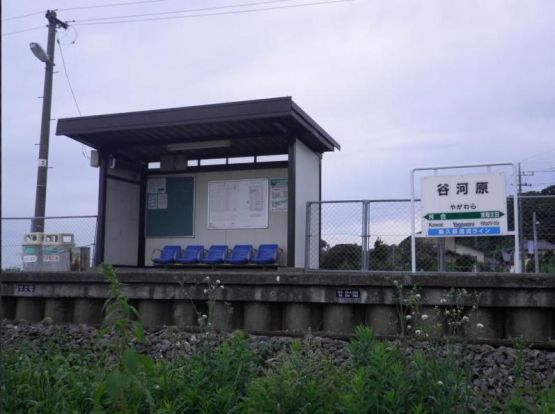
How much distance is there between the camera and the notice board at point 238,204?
1452 centimetres

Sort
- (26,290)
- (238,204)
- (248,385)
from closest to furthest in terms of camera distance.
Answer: (248,385)
(26,290)
(238,204)

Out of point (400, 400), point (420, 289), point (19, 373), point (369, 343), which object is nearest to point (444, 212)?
point (420, 289)

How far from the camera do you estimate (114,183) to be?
49.4 ft

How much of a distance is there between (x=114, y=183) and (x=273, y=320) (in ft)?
21.5

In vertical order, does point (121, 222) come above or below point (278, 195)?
below

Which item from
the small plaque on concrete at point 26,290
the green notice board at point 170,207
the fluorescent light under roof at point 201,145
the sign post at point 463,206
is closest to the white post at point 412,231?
the sign post at point 463,206

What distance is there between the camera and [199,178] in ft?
50.3

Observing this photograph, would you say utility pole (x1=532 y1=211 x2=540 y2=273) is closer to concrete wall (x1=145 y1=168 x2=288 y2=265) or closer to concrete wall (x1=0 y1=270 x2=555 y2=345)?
concrete wall (x1=0 y1=270 x2=555 y2=345)

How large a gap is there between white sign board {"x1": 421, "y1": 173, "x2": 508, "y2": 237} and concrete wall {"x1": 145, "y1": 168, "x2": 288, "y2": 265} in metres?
3.88

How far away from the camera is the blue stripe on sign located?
10.9 meters

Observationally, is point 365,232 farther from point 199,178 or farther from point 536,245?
point 199,178

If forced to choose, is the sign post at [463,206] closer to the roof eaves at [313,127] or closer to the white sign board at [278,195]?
the roof eaves at [313,127]

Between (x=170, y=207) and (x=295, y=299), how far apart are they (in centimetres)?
633

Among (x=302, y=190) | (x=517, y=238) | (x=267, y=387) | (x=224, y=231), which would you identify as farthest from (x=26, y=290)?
(x=517, y=238)
